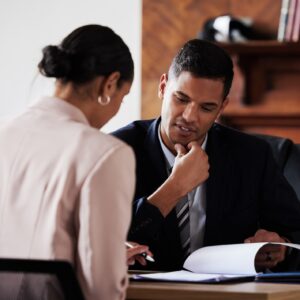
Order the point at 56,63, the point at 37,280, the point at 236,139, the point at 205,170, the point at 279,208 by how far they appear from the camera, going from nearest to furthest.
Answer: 1. the point at 37,280
2. the point at 56,63
3. the point at 205,170
4. the point at 279,208
5. the point at 236,139

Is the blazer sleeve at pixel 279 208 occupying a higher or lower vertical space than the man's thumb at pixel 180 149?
lower

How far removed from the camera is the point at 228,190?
2.50 metres

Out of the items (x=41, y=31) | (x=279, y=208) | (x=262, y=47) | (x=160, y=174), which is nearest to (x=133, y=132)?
(x=160, y=174)

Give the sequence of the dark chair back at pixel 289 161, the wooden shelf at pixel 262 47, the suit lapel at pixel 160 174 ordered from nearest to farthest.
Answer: the suit lapel at pixel 160 174
the dark chair back at pixel 289 161
the wooden shelf at pixel 262 47

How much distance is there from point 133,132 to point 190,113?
0.23 metres

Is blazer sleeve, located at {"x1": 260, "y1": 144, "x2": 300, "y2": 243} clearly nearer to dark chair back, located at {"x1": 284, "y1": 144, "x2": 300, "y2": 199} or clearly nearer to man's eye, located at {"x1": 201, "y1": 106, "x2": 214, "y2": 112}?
man's eye, located at {"x1": 201, "y1": 106, "x2": 214, "y2": 112}

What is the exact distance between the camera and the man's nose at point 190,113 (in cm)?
246

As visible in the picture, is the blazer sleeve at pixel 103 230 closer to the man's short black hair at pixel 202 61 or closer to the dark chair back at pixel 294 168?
the man's short black hair at pixel 202 61

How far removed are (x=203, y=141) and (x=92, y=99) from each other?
103 cm

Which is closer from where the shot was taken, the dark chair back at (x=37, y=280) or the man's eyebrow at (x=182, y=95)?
the dark chair back at (x=37, y=280)

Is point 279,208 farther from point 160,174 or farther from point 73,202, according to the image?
point 73,202

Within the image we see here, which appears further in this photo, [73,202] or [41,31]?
[41,31]

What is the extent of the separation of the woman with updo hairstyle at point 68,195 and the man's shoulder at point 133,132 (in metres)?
1.02

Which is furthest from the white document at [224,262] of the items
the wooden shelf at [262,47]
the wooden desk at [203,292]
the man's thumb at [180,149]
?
the wooden shelf at [262,47]
